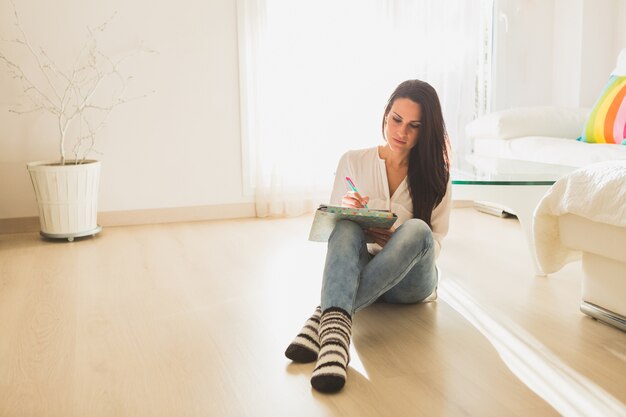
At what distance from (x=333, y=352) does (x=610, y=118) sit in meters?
2.44

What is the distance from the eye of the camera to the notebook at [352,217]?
2.04m

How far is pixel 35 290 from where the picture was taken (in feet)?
8.72

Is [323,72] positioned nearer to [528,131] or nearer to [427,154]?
[528,131]

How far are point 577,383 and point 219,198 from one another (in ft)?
8.81

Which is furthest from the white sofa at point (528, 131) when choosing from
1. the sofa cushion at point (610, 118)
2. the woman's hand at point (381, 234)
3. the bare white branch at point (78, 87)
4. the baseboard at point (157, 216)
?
the bare white branch at point (78, 87)

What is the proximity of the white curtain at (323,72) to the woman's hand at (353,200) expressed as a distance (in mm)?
1959

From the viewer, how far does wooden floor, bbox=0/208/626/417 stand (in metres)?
1.68

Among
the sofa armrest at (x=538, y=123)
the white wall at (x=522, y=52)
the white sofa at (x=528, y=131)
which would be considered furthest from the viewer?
the white wall at (x=522, y=52)

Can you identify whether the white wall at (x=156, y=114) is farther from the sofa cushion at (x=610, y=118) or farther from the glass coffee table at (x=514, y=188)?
the sofa cushion at (x=610, y=118)

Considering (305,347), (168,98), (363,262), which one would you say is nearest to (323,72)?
(168,98)

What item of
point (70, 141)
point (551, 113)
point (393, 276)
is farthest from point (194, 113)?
point (393, 276)

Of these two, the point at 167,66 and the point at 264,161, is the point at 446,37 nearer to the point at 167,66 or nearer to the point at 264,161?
the point at 264,161

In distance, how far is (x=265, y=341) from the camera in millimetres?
2080

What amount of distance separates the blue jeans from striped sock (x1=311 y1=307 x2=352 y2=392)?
0.14ft
